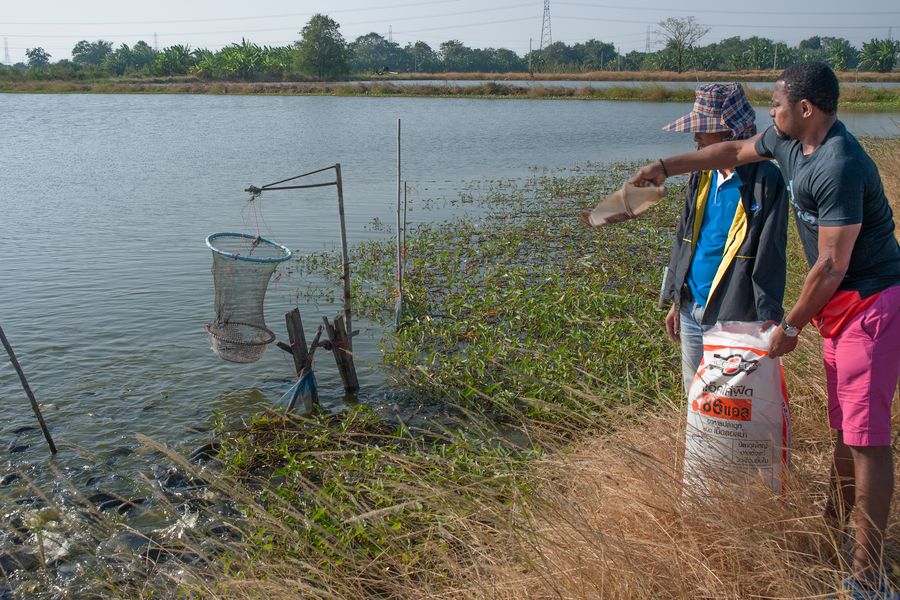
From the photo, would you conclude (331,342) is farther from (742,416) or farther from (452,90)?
(452,90)

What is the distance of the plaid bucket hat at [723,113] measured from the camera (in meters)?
3.21

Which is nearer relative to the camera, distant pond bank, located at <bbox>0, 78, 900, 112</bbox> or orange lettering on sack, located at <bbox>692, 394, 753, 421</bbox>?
orange lettering on sack, located at <bbox>692, 394, 753, 421</bbox>

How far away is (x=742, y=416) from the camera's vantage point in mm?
2852

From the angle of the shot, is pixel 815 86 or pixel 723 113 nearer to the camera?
pixel 815 86

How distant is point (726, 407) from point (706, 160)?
98 cm

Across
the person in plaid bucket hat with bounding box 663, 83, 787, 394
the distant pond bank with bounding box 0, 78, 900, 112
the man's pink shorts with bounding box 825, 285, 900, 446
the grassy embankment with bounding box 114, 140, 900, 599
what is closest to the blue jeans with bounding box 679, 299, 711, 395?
the person in plaid bucket hat with bounding box 663, 83, 787, 394

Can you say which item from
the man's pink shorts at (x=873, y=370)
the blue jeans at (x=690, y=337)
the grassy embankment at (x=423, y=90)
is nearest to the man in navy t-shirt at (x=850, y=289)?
the man's pink shorts at (x=873, y=370)

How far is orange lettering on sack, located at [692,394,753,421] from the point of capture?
2.85m

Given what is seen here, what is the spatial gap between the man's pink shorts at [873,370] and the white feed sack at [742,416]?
0.29m

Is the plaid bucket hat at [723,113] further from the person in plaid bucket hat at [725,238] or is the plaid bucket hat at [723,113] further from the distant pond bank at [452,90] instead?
the distant pond bank at [452,90]

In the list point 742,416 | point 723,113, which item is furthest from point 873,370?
point 723,113

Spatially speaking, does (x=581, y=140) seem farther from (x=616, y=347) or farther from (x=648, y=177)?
(x=648, y=177)

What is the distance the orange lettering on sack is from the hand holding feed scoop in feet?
2.59

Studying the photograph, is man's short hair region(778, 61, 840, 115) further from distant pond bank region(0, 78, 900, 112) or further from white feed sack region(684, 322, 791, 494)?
distant pond bank region(0, 78, 900, 112)
